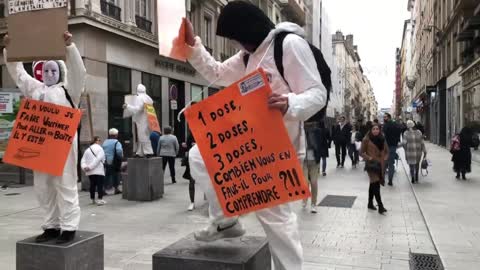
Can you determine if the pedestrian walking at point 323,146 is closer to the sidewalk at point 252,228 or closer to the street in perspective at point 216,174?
the street in perspective at point 216,174

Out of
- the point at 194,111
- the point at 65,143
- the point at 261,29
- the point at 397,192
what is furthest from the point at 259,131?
the point at 397,192

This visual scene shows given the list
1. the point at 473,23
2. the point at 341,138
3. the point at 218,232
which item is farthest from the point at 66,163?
the point at 473,23

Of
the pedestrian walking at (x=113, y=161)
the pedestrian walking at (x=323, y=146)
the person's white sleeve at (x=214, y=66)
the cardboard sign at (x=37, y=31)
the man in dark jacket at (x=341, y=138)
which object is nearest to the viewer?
the person's white sleeve at (x=214, y=66)

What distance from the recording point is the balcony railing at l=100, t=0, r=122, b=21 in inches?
711

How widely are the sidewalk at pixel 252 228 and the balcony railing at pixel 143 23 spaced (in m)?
10.5

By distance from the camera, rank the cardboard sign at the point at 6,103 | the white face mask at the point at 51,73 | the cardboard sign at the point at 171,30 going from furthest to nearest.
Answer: the cardboard sign at the point at 6,103 → the white face mask at the point at 51,73 → the cardboard sign at the point at 171,30

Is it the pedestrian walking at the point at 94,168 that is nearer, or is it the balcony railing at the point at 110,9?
the pedestrian walking at the point at 94,168

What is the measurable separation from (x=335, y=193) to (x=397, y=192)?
5.42 feet

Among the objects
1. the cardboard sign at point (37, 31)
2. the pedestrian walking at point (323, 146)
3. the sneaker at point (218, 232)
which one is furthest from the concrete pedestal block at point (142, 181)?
the sneaker at point (218, 232)

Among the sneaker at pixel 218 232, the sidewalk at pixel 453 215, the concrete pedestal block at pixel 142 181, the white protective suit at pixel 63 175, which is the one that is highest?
the white protective suit at pixel 63 175

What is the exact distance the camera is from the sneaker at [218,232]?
11.9ft

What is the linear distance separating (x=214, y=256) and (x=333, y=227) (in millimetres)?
4938

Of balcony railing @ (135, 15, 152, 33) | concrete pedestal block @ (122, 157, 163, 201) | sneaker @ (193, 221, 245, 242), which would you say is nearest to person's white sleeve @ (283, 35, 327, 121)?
sneaker @ (193, 221, 245, 242)

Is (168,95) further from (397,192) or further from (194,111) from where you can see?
(194,111)
